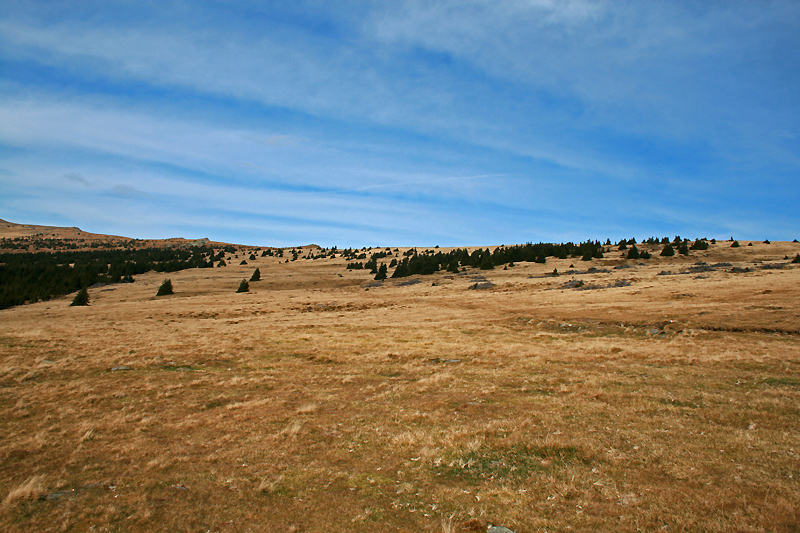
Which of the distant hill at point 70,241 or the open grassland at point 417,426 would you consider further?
the distant hill at point 70,241

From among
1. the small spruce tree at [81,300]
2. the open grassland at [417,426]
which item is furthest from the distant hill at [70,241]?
the open grassland at [417,426]

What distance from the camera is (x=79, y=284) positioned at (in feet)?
222

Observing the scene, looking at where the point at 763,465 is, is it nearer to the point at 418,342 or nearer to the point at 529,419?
the point at 529,419

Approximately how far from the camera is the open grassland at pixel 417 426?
701 centimetres

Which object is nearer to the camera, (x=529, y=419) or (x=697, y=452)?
(x=697, y=452)

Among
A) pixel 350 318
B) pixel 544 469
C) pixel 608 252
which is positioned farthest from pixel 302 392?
pixel 608 252

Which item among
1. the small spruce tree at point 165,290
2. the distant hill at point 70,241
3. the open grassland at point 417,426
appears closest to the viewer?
the open grassland at point 417,426

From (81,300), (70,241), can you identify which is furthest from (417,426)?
(70,241)

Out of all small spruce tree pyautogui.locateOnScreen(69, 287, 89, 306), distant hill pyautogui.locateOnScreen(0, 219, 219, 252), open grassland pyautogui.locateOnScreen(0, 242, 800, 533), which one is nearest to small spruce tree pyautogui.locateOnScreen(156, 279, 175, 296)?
small spruce tree pyautogui.locateOnScreen(69, 287, 89, 306)

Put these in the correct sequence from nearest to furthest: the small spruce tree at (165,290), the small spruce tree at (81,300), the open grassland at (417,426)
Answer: the open grassland at (417,426), the small spruce tree at (81,300), the small spruce tree at (165,290)

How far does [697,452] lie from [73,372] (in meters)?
23.2

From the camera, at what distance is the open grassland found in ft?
23.0

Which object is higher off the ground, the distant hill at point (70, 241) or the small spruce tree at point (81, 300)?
the distant hill at point (70, 241)

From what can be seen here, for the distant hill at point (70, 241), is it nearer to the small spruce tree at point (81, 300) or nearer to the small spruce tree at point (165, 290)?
the small spruce tree at point (165, 290)
